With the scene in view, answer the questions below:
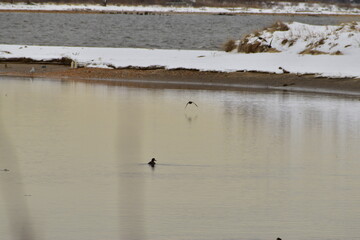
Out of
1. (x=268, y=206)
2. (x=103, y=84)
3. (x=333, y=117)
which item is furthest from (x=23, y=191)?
(x=103, y=84)

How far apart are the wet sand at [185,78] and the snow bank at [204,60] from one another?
0.36 metres

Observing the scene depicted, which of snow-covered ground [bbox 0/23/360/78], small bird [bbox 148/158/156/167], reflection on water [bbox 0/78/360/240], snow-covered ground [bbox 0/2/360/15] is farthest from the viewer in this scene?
snow-covered ground [bbox 0/2/360/15]

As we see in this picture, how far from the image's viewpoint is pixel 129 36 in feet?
193

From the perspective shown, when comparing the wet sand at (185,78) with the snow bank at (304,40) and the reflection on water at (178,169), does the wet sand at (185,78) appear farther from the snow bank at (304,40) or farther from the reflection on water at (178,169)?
the reflection on water at (178,169)

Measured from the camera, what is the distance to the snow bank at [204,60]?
27.0 metres

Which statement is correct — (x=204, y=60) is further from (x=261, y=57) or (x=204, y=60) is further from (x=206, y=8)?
(x=206, y=8)

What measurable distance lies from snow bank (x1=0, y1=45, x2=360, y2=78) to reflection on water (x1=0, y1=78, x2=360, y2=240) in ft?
17.2

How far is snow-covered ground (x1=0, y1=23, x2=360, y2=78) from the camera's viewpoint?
27203mm

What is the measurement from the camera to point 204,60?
30078 millimetres

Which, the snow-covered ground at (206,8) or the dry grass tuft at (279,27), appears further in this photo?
the snow-covered ground at (206,8)

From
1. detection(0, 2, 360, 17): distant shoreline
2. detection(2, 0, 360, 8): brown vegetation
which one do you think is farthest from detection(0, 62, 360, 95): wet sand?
detection(2, 0, 360, 8): brown vegetation

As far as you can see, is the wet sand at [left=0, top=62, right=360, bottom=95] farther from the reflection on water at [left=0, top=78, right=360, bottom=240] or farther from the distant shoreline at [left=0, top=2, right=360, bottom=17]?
the distant shoreline at [left=0, top=2, right=360, bottom=17]

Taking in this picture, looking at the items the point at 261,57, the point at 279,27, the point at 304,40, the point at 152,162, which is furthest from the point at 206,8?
the point at 152,162

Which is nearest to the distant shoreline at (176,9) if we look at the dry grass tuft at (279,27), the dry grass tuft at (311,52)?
the dry grass tuft at (279,27)
